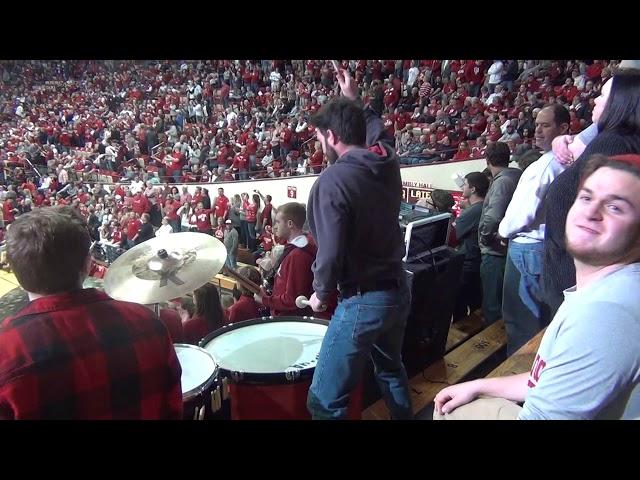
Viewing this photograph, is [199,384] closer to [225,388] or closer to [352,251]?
[225,388]

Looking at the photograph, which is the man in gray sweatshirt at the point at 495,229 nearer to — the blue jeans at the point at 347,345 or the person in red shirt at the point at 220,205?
the blue jeans at the point at 347,345

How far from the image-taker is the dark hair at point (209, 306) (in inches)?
78.0

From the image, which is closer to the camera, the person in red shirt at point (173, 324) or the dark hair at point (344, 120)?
the dark hair at point (344, 120)

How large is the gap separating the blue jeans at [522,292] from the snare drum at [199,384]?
47.4 inches

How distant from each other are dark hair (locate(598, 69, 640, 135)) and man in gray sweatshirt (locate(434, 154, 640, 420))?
432mm

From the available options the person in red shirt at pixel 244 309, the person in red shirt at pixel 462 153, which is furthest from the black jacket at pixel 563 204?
the person in red shirt at pixel 462 153

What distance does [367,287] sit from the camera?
135 centimetres

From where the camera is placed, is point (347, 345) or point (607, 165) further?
point (347, 345)

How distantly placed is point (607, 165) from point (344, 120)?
688 mm

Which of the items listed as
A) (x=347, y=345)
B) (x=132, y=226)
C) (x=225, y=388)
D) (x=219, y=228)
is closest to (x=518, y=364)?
Result: (x=347, y=345)

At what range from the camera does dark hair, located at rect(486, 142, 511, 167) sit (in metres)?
2.42

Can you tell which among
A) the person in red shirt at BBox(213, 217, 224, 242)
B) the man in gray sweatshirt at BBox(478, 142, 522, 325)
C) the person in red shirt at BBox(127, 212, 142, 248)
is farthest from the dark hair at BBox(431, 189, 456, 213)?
the person in red shirt at BBox(213, 217, 224, 242)

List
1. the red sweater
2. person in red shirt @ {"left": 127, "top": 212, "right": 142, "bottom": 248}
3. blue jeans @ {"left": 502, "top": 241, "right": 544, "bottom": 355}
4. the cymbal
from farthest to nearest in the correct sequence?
person in red shirt @ {"left": 127, "top": 212, "right": 142, "bottom": 248}
blue jeans @ {"left": 502, "top": 241, "right": 544, "bottom": 355}
the red sweater
the cymbal

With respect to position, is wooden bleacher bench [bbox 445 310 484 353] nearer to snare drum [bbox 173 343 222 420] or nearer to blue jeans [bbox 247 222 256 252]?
snare drum [bbox 173 343 222 420]
